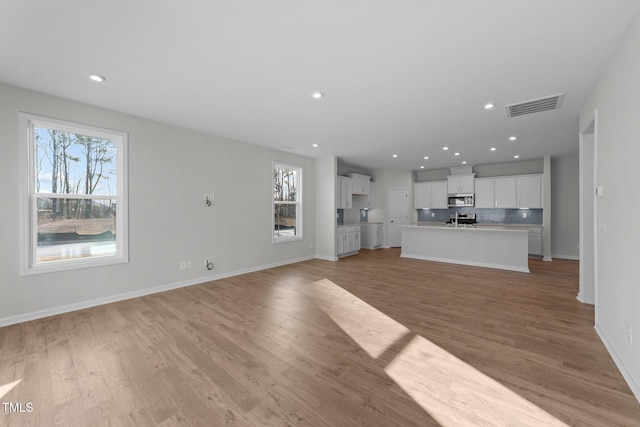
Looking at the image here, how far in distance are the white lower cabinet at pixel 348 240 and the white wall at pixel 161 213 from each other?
153 centimetres

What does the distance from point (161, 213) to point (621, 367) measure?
5478mm

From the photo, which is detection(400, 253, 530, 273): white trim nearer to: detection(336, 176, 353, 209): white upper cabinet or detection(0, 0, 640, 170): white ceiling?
detection(336, 176, 353, 209): white upper cabinet

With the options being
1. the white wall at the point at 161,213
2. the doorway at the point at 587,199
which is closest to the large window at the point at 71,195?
the white wall at the point at 161,213

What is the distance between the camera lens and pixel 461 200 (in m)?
8.09

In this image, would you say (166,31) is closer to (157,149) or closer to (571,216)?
(157,149)

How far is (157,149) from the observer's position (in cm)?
407

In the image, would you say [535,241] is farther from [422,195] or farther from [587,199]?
[587,199]

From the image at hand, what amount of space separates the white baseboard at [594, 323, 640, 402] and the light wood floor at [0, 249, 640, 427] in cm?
5

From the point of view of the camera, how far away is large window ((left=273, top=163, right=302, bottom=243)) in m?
6.06

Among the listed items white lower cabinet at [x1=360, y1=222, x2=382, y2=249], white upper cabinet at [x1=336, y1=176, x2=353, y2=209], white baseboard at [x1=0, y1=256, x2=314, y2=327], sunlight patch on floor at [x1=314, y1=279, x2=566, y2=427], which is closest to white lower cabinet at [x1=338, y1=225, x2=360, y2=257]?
white upper cabinet at [x1=336, y1=176, x2=353, y2=209]

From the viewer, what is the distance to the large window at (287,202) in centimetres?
606

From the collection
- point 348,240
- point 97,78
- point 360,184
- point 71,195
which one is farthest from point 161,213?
point 360,184

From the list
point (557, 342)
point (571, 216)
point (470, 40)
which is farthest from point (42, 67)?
point (571, 216)

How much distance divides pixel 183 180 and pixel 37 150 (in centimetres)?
168
